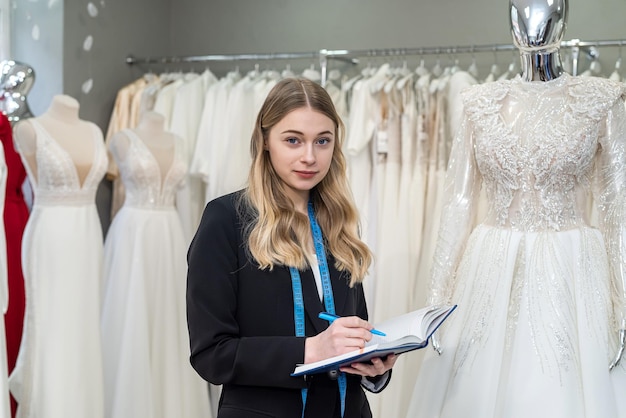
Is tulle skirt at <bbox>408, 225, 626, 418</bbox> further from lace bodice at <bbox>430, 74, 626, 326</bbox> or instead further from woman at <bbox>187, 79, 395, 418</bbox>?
woman at <bbox>187, 79, 395, 418</bbox>

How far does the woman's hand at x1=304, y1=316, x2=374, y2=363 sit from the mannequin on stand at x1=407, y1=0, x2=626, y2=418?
771 mm

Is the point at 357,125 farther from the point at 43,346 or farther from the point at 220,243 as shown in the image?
the point at 220,243

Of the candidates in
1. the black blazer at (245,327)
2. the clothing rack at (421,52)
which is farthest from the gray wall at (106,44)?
the black blazer at (245,327)

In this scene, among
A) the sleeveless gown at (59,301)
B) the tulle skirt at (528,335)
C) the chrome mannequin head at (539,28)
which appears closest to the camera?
the tulle skirt at (528,335)

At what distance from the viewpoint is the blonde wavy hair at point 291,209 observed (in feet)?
5.83

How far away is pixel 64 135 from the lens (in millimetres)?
3410

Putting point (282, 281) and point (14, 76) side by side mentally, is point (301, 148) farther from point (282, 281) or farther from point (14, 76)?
point (14, 76)

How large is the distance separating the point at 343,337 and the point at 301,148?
46cm

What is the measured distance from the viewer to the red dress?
3311mm

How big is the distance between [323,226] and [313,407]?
1.39ft

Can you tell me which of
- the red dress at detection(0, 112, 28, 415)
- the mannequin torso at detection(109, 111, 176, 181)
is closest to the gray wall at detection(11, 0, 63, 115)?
the mannequin torso at detection(109, 111, 176, 181)

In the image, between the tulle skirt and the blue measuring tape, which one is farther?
the tulle skirt

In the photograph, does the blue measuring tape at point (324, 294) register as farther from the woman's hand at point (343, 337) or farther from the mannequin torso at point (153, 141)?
the mannequin torso at point (153, 141)

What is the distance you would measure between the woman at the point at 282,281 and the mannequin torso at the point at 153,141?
201 cm
